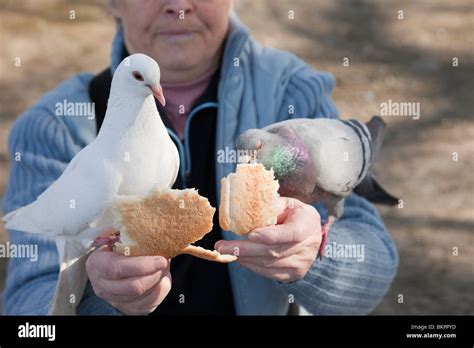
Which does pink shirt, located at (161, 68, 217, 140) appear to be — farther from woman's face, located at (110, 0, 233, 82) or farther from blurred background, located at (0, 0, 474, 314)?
blurred background, located at (0, 0, 474, 314)

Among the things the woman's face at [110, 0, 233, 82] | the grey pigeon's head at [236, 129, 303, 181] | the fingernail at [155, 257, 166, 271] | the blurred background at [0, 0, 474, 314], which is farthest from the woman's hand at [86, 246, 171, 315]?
the blurred background at [0, 0, 474, 314]

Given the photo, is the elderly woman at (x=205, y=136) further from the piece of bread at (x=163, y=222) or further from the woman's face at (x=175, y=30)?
the piece of bread at (x=163, y=222)

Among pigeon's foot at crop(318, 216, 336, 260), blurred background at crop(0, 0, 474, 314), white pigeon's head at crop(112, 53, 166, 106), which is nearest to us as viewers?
white pigeon's head at crop(112, 53, 166, 106)

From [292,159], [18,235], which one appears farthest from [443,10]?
[18,235]

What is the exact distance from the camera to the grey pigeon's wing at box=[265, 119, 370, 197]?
26.4 inches

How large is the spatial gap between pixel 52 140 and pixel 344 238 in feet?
1.04

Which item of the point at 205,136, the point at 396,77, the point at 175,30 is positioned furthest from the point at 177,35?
the point at 396,77

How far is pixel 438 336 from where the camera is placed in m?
0.77

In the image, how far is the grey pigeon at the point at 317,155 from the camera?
642mm

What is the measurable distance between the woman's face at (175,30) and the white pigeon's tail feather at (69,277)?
0.73 feet

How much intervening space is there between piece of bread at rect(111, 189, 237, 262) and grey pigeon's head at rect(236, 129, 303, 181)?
2.6 inches

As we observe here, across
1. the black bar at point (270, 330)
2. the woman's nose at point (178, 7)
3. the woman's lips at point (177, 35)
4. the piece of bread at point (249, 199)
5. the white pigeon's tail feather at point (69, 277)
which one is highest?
the woman's nose at point (178, 7)

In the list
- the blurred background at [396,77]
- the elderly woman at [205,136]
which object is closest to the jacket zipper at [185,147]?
the elderly woman at [205,136]

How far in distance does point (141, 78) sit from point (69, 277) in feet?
0.68
